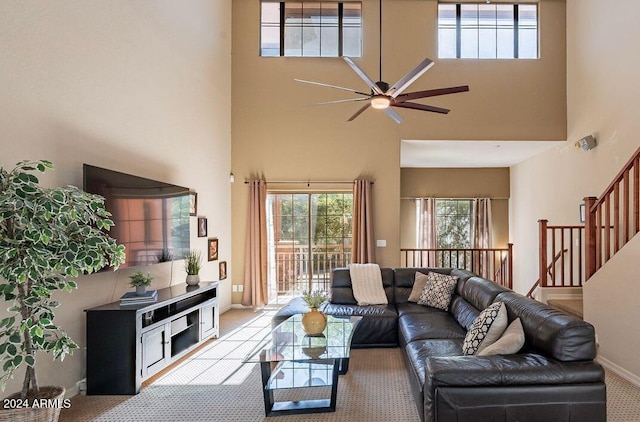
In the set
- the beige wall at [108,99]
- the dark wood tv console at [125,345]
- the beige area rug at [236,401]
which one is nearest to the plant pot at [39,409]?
the beige wall at [108,99]

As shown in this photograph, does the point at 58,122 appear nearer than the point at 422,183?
Yes

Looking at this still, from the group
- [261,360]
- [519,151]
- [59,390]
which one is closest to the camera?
[59,390]

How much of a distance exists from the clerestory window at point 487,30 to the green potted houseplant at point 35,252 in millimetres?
6003

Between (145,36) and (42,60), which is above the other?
(145,36)

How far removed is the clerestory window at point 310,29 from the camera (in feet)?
20.7

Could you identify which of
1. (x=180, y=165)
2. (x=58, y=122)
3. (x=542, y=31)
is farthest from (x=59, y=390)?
(x=542, y=31)

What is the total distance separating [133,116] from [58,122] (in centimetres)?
93

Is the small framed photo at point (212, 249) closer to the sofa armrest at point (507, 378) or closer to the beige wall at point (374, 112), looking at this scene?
the beige wall at point (374, 112)

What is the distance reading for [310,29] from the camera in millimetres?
6328

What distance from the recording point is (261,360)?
2699 mm

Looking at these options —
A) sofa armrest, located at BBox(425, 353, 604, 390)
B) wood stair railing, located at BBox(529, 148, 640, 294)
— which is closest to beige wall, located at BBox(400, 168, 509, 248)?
wood stair railing, located at BBox(529, 148, 640, 294)

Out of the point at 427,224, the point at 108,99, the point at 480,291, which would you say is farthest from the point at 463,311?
the point at 427,224

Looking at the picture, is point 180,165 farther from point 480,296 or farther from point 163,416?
point 480,296

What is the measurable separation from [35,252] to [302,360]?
179 centimetres
